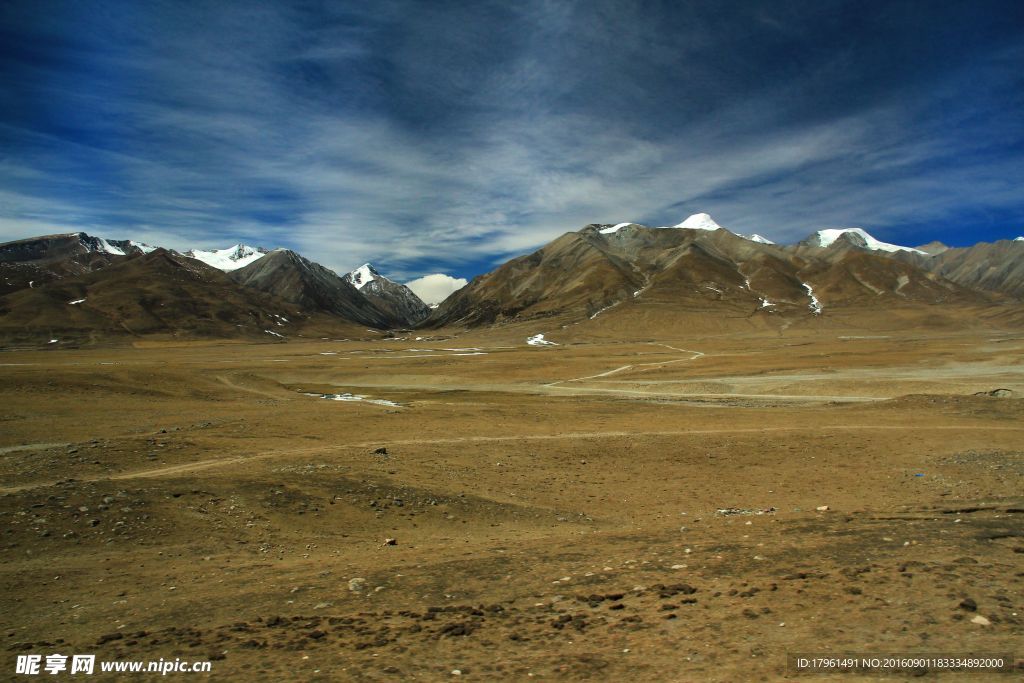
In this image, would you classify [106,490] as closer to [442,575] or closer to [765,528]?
[442,575]

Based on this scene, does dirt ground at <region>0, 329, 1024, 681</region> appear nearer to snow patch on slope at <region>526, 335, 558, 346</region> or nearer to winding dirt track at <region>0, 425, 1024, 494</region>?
winding dirt track at <region>0, 425, 1024, 494</region>

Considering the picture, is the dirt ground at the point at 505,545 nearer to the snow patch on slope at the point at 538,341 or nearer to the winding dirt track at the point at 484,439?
the winding dirt track at the point at 484,439

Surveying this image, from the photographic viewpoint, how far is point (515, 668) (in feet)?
21.5

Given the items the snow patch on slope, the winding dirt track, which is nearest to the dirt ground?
the winding dirt track

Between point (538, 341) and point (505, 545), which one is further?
point (538, 341)

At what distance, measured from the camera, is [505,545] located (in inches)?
477

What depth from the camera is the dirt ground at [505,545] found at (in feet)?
23.0

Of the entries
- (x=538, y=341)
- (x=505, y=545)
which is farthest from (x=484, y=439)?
(x=538, y=341)

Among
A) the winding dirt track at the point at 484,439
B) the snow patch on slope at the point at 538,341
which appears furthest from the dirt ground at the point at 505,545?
the snow patch on slope at the point at 538,341

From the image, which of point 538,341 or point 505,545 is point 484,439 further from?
point 538,341

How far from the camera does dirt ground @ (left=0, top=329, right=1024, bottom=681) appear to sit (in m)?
7.00

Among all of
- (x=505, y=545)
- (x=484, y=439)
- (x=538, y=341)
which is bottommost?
(x=484, y=439)

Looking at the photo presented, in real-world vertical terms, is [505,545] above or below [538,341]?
below

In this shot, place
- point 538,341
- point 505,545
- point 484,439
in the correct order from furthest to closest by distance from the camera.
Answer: point 538,341 < point 484,439 < point 505,545
